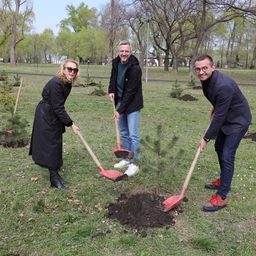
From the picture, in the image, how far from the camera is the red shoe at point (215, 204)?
173 inches

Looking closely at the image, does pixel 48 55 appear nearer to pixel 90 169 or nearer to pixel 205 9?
pixel 205 9

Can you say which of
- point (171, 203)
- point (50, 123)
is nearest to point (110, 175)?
point (171, 203)

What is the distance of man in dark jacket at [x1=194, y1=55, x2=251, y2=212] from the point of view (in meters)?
4.02

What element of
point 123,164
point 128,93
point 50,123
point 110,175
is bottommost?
point 123,164

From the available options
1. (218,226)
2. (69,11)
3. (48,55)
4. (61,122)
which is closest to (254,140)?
(218,226)

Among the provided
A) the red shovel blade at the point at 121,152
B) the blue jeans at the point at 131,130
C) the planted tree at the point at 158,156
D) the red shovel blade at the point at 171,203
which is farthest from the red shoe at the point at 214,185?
the red shovel blade at the point at 121,152

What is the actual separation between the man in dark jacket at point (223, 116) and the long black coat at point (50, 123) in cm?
171

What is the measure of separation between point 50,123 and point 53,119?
0.06 metres

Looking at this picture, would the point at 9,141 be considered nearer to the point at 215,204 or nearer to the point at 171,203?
the point at 171,203

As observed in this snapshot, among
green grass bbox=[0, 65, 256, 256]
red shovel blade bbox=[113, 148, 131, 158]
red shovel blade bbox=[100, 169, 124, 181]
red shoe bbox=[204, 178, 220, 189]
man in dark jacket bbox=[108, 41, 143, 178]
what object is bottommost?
green grass bbox=[0, 65, 256, 256]

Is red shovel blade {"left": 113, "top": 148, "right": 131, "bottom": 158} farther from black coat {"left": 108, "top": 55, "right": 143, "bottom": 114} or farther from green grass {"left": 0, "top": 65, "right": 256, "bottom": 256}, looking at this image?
black coat {"left": 108, "top": 55, "right": 143, "bottom": 114}

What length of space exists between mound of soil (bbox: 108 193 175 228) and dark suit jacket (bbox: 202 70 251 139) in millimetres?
1034

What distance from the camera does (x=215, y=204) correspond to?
175 inches

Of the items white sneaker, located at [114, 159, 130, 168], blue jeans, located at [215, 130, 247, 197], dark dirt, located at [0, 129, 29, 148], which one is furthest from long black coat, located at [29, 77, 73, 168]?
dark dirt, located at [0, 129, 29, 148]
